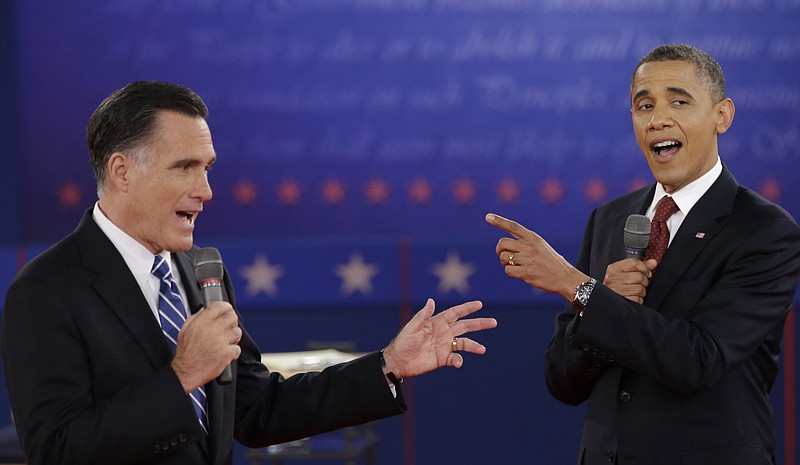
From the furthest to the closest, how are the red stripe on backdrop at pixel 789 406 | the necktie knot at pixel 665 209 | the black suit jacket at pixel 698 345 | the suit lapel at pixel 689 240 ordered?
1. the red stripe on backdrop at pixel 789 406
2. the necktie knot at pixel 665 209
3. the suit lapel at pixel 689 240
4. the black suit jacket at pixel 698 345

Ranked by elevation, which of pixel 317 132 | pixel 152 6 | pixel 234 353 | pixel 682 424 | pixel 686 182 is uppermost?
pixel 152 6

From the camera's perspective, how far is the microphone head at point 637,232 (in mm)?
2209

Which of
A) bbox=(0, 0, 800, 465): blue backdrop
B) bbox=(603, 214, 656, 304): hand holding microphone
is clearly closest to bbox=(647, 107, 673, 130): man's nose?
bbox=(603, 214, 656, 304): hand holding microphone

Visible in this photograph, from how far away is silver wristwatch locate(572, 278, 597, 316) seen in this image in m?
2.11

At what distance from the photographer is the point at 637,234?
2207 millimetres

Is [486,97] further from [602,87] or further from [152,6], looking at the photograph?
[152,6]

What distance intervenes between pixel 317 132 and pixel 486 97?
0.78 metres

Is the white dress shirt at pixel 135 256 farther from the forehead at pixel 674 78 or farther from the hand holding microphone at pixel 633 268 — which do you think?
the forehead at pixel 674 78

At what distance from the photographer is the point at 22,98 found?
4750 millimetres

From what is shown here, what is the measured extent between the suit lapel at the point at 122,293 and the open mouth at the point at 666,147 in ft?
3.80

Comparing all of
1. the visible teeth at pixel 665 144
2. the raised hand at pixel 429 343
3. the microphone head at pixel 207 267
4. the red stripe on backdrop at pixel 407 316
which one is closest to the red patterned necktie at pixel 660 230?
the visible teeth at pixel 665 144

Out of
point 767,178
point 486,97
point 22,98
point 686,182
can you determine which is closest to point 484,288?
point 486,97

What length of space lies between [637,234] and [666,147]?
24 cm

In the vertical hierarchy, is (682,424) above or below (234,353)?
below
